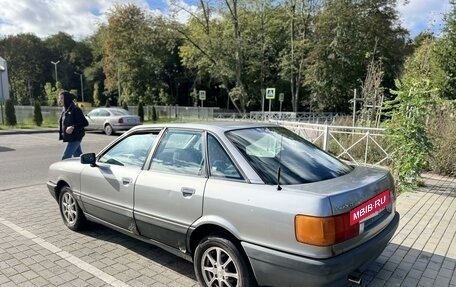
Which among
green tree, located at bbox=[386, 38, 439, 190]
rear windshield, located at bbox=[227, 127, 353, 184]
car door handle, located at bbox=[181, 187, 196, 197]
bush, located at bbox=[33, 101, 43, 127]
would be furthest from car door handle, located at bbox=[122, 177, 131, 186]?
bush, located at bbox=[33, 101, 43, 127]

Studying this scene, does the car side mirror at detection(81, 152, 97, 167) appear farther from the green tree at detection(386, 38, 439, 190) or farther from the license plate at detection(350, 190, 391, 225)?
the green tree at detection(386, 38, 439, 190)

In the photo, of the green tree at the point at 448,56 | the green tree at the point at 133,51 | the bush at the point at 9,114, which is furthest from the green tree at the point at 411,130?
the green tree at the point at 133,51

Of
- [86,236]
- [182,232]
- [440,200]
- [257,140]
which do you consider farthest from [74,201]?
[440,200]

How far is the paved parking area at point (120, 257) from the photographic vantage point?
11.7ft

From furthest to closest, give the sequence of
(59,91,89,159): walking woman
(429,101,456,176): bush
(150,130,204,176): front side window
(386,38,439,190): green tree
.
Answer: (429,101,456,176): bush < (59,91,89,159): walking woman < (386,38,439,190): green tree < (150,130,204,176): front side window

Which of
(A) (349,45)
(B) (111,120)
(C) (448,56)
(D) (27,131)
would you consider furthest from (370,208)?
(A) (349,45)

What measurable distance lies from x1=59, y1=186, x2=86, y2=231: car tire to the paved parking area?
10 centimetres

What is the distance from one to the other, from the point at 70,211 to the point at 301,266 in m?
3.55

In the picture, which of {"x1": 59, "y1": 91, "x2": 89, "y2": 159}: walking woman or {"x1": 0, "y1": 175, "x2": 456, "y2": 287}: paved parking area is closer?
{"x1": 0, "y1": 175, "x2": 456, "y2": 287}: paved parking area

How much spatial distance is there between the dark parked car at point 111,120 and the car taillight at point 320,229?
18.3 metres

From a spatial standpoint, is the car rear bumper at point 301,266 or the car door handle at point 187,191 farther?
the car door handle at point 187,191

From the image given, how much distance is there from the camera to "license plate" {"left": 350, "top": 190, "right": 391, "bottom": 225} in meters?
2.78

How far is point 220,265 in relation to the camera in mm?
3105

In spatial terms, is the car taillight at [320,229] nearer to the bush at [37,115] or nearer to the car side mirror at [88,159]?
the car side mirror at [88,159]
